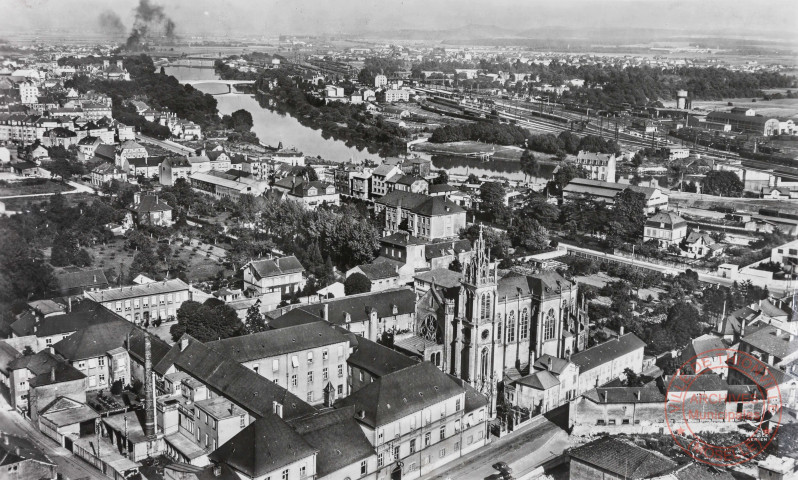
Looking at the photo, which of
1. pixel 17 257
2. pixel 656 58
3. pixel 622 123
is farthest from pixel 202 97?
pixel 656 58

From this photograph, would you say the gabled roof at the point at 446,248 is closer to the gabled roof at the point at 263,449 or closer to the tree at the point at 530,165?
the gabled roof at the point at 263,449

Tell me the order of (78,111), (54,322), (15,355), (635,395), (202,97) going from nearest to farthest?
(635,395), (15,355), (54,322), (78,111), (202,97)

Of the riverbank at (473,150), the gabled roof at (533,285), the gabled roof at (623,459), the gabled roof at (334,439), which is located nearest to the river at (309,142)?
the riverbank at (473,150)

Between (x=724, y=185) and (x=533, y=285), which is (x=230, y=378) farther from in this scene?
(x=724, y=185)

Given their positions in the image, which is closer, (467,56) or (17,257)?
(17,257)

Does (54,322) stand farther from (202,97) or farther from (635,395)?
(202,97)

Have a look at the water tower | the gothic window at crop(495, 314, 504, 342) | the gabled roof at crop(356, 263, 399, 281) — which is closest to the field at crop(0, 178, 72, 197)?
the gabled roof at crop(356, 263, 399, 281)
